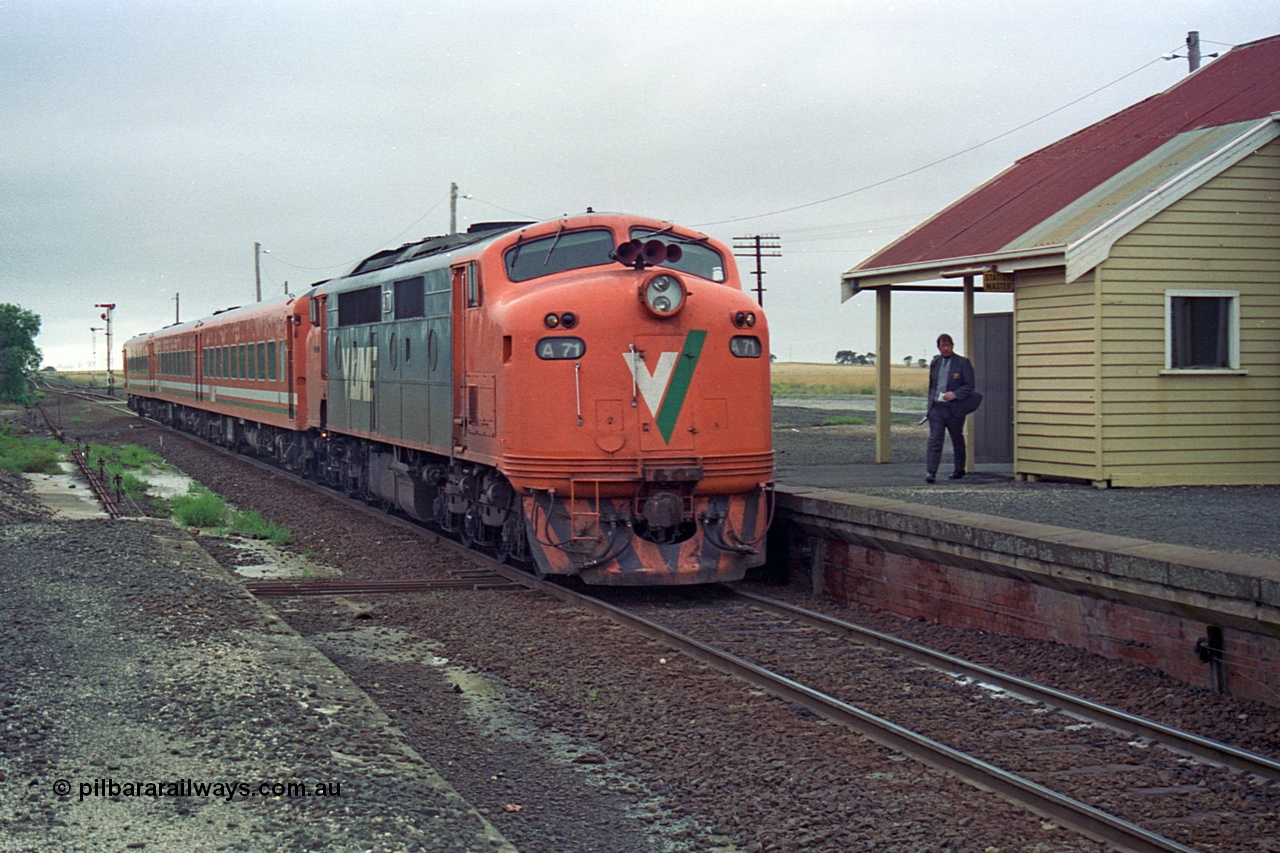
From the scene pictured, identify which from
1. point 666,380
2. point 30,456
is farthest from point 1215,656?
point 30,456

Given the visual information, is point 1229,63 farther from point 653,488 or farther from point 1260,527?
point 653,488

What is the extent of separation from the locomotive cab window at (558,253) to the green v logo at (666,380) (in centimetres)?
118

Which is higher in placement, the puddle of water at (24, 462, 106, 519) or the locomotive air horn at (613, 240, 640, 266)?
the locomotive air horn at (613, 240, 640, 266)

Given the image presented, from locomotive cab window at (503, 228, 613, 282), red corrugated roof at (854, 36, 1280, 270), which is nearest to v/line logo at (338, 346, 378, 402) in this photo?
locomotive cab window at (503, 228, 613, 282)

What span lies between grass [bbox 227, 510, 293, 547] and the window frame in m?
10.1

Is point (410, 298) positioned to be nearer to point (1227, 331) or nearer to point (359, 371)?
point (359, 371)

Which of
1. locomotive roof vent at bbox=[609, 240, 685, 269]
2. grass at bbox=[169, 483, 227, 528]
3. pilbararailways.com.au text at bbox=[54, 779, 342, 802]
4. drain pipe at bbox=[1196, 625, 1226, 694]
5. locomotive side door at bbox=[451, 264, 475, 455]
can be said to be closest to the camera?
pilbararailways.com.au text at bbox=[54, 779, 342, 802]

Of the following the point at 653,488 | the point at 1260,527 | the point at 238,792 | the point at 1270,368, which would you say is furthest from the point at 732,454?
the point at 1270,368

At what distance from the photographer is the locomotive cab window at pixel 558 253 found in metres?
11.0

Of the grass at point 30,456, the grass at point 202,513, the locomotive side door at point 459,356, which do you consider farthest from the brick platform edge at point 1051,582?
the grass at point 30,456

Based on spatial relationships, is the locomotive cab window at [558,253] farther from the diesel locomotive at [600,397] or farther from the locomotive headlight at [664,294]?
the locomotive headlight at [664,294]

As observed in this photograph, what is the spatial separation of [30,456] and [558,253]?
1962 cm

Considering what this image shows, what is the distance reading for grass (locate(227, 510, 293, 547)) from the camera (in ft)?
49.7

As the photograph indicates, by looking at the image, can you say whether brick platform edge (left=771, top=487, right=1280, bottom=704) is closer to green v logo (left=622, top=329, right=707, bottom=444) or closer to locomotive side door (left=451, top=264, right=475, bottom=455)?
green v logo (left=622, top=329, right=707, bottom=444)
